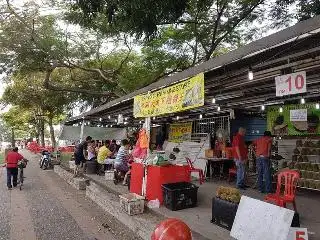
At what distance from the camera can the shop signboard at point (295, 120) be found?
10.7 meters

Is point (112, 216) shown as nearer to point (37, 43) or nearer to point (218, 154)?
point (218, 154)

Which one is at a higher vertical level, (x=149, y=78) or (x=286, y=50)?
(x=149, y=78)

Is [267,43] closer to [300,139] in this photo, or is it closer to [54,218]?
[54,218]

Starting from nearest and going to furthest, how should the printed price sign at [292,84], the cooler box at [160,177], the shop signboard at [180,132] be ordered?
the printed price sign at [292,84], the cooler box at [160,177], the shop signboard at [180,132]

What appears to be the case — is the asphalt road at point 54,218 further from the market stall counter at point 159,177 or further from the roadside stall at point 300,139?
the roadside stall at point 300,139

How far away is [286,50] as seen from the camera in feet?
17.2

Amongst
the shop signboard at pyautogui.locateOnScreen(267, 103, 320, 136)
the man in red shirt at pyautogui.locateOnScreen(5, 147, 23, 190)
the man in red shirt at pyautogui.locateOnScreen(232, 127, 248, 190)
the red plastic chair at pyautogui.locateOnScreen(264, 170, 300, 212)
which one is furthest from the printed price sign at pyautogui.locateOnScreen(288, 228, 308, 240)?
the man in red shirt at pyautogui.locateOnScreen(5, 147, 23, 190)

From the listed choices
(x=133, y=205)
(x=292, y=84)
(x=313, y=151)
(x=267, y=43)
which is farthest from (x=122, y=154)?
(x=267, y=43)

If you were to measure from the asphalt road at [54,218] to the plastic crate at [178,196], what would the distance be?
3.69 ft

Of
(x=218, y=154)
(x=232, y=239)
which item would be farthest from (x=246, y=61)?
(x=218, y=154)

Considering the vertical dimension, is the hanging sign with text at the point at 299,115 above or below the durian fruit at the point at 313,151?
above

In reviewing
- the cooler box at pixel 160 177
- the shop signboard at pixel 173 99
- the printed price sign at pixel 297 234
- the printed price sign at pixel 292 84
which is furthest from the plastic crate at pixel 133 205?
the printed price sign at pixel 297 234

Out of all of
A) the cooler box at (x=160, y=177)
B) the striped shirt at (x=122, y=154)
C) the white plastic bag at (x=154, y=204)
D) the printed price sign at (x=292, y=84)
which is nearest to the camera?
the printed price sign at (x=292, y=84)

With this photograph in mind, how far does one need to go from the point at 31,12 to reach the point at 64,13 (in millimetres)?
2264
